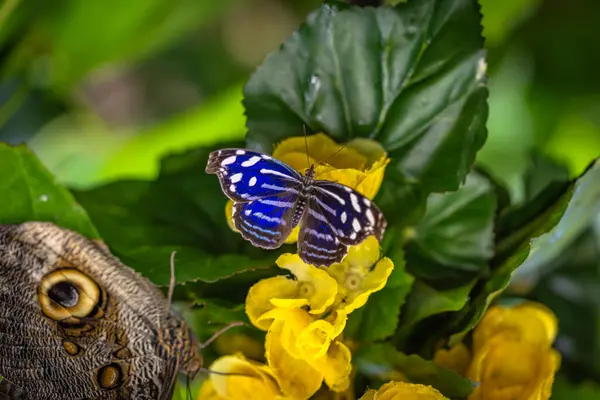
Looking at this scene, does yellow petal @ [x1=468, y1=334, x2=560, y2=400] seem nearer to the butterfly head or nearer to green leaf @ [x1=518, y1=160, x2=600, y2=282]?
green leaf @ [x1=518, y1=160, x2=600, y2=282]

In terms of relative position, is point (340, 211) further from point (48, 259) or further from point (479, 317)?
point (48, 259)

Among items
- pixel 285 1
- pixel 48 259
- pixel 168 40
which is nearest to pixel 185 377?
pixel 48 259

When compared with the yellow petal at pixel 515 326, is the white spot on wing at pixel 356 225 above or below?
above

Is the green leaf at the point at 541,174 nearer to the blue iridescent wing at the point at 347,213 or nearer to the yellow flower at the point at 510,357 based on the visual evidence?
the yellow flower at the point at 510,357

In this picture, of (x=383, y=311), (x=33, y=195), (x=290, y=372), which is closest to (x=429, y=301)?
(x=383, y=311)

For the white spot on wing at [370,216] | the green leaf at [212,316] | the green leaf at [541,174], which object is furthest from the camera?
the green leaf at [541,174]

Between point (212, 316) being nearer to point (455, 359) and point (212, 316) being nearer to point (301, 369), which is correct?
point (301, 369)

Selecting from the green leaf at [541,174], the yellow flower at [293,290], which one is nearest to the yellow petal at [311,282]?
the yellow flower at [293,290]
